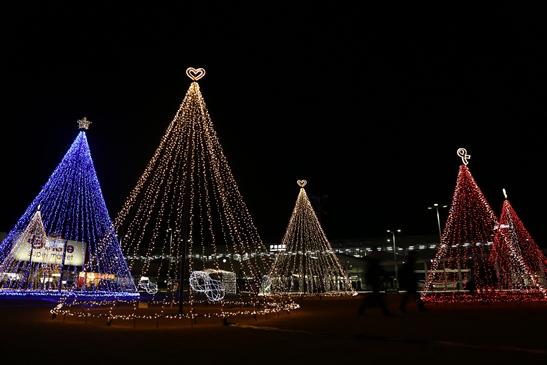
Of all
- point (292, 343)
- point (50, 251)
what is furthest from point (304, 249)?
point (50, 251)

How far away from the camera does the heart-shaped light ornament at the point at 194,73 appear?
1469cm

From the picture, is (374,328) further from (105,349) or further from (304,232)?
(304,232)

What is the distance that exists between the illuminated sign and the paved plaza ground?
2406cm

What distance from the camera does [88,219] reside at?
92.5 feet

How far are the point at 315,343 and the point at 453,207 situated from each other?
52.3 ft

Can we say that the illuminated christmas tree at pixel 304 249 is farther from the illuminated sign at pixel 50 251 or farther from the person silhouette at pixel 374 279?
the person silhouette at pixel 374 279

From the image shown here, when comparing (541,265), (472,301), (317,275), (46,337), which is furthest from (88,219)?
(541,265)

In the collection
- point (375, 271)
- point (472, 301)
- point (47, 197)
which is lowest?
point (472, 301)

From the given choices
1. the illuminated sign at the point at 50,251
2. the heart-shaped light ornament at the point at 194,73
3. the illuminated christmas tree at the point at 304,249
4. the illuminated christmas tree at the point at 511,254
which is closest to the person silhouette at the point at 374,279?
the heart-shaped light ornament at the point at 194,73

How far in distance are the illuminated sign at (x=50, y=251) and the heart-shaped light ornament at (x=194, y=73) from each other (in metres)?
21.1

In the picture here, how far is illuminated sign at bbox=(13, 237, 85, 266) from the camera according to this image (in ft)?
111

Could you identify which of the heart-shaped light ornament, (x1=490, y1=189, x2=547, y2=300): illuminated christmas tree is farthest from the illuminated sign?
Result: (x1=490, y1=189, x2=547, y2=300): illuminated christmas tree

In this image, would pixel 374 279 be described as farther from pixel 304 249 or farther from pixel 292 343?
pixel 304 249

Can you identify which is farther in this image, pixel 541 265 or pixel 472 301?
pixel 541 265
